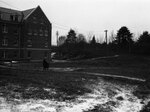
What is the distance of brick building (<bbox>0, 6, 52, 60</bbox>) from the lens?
4588cm

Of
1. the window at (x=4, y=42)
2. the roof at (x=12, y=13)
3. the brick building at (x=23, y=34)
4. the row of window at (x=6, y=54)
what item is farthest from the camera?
the roof at (x=12, y=13)

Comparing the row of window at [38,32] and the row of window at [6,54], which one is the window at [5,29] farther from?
the row of window at [38,32]

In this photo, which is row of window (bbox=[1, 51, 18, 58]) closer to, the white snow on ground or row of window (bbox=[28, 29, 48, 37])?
row of window (bbox=[28, 29, 48, 37])

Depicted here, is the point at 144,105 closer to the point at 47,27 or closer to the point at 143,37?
the point at 47,27

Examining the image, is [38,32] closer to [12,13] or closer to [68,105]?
[12,13]

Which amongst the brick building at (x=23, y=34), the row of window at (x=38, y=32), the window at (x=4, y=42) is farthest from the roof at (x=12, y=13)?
the window at (x=4, y=42)

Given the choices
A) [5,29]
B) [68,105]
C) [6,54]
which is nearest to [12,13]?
[5,29]

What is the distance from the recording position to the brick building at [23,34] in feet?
151

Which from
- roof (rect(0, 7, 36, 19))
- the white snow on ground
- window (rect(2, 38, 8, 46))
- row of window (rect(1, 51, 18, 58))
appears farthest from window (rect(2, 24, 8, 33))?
the white snow on ground

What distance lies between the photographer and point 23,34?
4831 cm

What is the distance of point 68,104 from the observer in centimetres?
969

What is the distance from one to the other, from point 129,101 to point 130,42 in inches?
2369

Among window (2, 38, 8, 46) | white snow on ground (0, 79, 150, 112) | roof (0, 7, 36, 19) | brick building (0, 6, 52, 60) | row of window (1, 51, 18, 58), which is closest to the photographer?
white snow on ground (0, 79, 150, 112)

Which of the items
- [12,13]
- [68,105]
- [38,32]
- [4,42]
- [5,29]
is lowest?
[68,105]
